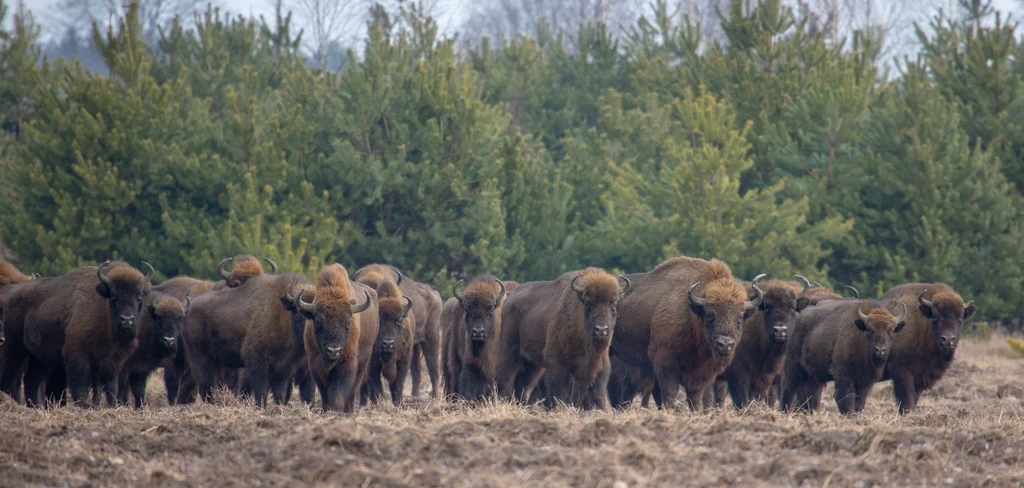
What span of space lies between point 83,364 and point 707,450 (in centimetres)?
788

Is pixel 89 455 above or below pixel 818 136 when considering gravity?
below

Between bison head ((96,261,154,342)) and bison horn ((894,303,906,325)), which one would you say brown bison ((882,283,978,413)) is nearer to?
bison horn ((894,303,906,325))

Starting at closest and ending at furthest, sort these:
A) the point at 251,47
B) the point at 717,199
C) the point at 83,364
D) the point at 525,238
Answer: the point at 83,364 → the point at 717,199 → the point at 525,238 → the point at 251,47

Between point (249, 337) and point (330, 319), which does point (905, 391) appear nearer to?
point (330, 319)

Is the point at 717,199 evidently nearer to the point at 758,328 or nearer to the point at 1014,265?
the point at 1014,265

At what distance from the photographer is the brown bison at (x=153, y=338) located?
1305cm

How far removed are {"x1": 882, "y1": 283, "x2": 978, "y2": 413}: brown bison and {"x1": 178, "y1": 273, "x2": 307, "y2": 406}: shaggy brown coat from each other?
7.14 meters

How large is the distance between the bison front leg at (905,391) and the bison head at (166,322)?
864 cm

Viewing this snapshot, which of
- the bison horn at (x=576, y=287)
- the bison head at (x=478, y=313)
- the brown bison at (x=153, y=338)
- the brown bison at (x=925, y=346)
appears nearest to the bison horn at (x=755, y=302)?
the bison horn at (x=576, y=287)

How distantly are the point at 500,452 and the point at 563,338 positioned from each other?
16.7 ft

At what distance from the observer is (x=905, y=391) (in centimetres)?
1329

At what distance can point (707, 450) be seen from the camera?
8.13 metres

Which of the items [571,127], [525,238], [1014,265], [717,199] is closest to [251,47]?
[571,127]

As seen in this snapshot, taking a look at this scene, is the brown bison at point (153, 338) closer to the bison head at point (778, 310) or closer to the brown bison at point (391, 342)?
the brown bison at point (391, 342)
